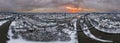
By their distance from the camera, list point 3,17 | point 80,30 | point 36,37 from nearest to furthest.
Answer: point 36,37
point 80,30
point 3,17

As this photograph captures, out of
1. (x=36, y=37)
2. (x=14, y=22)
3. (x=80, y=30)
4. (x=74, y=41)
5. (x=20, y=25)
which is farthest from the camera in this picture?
(x=14, y=22)

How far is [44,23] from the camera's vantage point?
4597cm

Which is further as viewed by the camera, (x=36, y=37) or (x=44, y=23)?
(x=44, y=23)

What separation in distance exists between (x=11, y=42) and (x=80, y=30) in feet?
32.9

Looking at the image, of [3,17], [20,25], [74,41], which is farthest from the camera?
[3,17]

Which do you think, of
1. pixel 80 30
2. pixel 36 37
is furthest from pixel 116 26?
pixel 36 37

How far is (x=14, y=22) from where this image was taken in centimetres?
4694

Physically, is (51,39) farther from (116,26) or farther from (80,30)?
(116,26)

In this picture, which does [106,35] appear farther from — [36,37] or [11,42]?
[11,42]

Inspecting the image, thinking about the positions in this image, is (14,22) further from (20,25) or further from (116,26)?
(116,26)

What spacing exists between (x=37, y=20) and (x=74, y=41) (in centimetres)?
1627

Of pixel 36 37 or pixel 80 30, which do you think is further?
pixel 80 30

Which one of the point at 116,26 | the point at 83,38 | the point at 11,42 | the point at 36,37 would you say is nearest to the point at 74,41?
the point at 83,38

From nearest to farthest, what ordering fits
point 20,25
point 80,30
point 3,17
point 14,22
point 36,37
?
point 36,37
point 80,30
point 20,25
point 14,22
point 3,17
